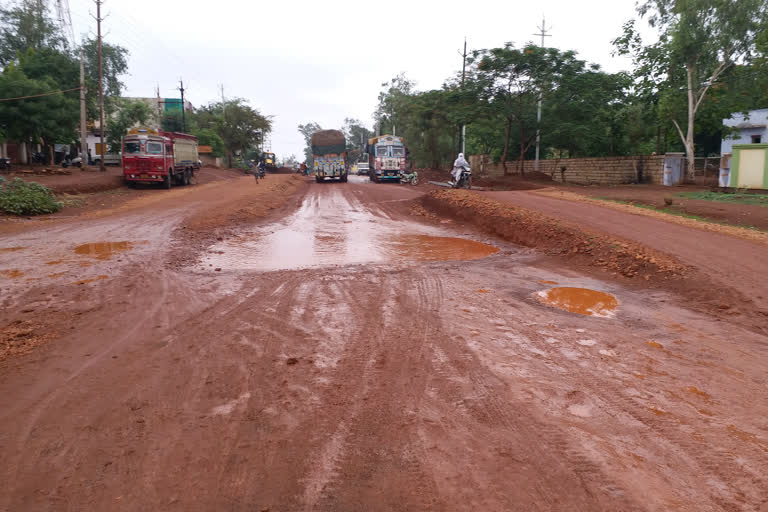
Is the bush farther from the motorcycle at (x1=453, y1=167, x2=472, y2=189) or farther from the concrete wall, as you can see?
the concrete wall

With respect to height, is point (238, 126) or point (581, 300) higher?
point (238, 126)

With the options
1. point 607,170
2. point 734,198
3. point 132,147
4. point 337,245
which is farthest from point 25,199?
point 607,170

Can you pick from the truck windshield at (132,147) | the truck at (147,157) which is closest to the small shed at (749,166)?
the truck at (147,157)

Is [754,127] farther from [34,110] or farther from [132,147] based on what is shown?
[34,110]

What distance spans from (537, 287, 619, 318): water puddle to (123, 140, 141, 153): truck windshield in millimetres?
25489

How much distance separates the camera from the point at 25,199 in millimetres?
15586

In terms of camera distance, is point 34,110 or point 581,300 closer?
point 581,300

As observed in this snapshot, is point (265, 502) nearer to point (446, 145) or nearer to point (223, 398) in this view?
point (223, 398)

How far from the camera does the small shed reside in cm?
2106

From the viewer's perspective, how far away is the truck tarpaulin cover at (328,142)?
35938 millimetres

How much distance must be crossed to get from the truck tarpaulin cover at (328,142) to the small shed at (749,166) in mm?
23236

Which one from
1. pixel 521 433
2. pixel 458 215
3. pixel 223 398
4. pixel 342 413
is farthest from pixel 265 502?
pixel 458 215

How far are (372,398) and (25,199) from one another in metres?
16.5

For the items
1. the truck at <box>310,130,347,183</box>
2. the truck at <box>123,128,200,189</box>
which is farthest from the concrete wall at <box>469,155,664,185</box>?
the truck at <box>123,128,200,189</box>
